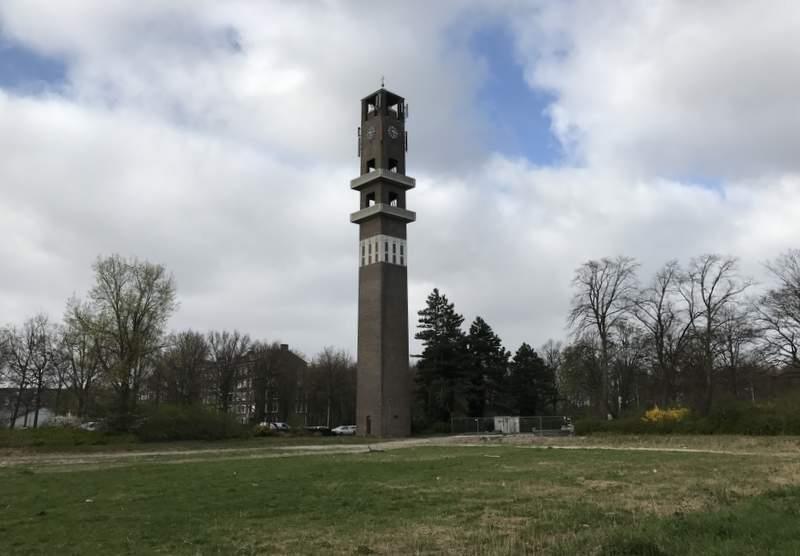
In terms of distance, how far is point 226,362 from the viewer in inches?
3167

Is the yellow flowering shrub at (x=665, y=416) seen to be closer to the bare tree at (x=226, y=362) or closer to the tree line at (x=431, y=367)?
the tree line at (x=431, y=367)

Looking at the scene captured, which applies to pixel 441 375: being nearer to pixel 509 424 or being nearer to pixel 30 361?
pixel 509 424

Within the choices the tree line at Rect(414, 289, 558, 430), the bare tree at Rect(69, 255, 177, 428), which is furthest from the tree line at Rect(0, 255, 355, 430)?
the tree line at Rect(414, 289, 558, 430)

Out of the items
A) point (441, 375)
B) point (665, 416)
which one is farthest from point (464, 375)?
point (665, 416)

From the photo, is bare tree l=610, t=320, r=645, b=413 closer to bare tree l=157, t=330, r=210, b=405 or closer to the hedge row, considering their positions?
the hedge row

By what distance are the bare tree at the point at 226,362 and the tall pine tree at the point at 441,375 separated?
22.8 m

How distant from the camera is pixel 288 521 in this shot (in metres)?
10.7

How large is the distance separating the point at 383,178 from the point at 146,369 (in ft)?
90.8

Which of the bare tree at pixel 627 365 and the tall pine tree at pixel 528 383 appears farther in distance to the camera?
the tall pine tree at pixel 528 383

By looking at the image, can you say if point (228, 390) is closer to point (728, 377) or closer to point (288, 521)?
point (728, 377)

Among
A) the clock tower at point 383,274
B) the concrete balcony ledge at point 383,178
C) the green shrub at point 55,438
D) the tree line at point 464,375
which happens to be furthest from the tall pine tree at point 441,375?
the green shrub at point 55,438

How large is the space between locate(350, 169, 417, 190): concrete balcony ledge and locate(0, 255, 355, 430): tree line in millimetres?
22269

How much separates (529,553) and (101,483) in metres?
14.5

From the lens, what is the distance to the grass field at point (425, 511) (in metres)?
8.05
